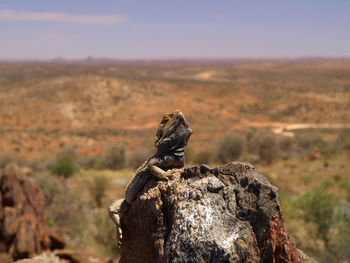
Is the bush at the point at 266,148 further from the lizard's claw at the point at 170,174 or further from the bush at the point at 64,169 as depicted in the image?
the lizard's claw at the point at 170,174

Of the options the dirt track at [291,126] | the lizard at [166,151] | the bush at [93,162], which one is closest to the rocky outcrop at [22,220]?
the lizard at [166,151]

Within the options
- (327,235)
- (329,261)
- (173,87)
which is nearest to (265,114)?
(173,87)

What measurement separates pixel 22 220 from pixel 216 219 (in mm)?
10331

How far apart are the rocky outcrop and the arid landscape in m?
2.20

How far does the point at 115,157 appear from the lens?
107 ft

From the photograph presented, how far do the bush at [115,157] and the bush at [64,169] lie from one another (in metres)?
5.42

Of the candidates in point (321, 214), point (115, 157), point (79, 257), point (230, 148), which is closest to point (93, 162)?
point (115, 157)

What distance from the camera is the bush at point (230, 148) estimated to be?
1204 inches

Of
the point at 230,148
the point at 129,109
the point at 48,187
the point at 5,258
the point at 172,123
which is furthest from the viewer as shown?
the point at 129,109

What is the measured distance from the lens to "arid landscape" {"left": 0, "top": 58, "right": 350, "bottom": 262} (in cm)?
1554

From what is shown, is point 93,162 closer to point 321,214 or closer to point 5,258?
point 5,258

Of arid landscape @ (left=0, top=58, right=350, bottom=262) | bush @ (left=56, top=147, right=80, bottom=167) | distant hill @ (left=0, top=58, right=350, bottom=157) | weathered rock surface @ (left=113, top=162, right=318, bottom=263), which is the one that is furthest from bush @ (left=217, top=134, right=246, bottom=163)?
weathered rock surface @ (left=113, top=162, right=318, bottom=263)

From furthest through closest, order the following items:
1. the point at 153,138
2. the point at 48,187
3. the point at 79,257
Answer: the point at 48,187
the point at 79,257
the point at 153,138

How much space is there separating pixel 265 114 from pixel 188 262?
60.1 metres
